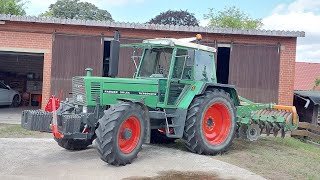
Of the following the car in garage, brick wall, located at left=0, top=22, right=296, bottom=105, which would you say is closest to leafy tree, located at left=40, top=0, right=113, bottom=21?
the car in garage

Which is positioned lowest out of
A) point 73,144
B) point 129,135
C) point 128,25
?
point 73,144

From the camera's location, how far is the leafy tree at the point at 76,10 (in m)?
51.3

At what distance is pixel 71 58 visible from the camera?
51.3 ft

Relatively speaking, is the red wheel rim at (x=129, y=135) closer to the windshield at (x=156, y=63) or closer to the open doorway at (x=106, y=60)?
the windshield at (x=156, y=63)

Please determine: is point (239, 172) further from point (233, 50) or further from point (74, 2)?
point (74, 2)

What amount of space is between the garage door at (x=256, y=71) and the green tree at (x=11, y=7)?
2906cm

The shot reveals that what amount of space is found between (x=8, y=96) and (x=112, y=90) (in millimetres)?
13746

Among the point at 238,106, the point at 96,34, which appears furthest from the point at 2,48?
the point at 238,106

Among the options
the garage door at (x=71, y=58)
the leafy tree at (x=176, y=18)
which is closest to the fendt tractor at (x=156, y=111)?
the garage door at (x=71, y=58)

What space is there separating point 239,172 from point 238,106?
2.90m

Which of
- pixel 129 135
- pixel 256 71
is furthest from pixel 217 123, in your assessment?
pixel 256 71

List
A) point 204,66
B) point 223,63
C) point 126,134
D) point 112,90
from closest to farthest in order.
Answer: point 126,134, point 112,90, point 204,66, point 223,63

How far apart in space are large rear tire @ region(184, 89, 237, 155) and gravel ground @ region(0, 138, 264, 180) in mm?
313

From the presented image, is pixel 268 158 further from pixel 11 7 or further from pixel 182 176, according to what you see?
pixel 11 7
